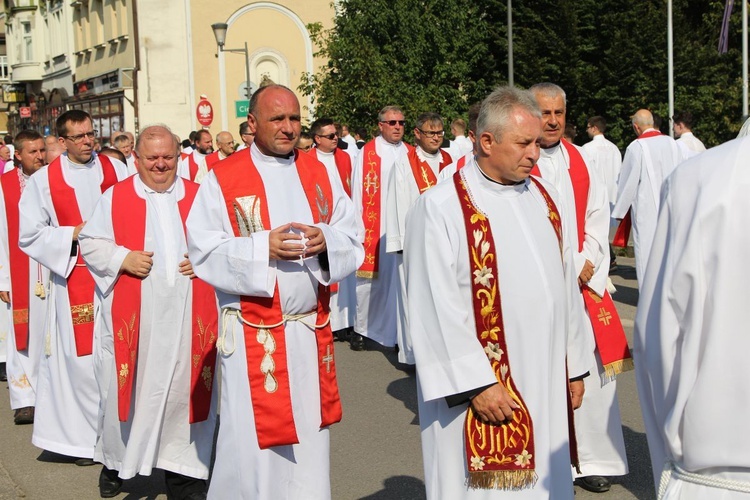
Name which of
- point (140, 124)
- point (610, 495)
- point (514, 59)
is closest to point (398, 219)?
point (610, 495)

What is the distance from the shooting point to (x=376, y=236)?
34.3 feet

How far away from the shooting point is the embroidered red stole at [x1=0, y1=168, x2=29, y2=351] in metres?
8.42

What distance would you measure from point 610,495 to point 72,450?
3.44 metres

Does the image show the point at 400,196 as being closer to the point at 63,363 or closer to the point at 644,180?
the point at 644,180

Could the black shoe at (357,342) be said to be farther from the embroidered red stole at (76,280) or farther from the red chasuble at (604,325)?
the red chasuble at (604,325)

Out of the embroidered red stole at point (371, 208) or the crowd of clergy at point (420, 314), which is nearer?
the crowd of clergy at point (420, 314)

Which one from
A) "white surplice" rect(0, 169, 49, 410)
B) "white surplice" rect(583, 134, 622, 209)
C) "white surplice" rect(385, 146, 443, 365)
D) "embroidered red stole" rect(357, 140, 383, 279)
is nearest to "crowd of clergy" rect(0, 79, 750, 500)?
"white surplice" rect(0, 169, 49, 410)

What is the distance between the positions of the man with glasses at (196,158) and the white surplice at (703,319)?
1258cm

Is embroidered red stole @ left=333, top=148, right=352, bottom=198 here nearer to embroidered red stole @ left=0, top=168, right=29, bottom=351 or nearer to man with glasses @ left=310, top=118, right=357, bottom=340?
man with glasses @ left=310, top=118, right=357, bottom=340

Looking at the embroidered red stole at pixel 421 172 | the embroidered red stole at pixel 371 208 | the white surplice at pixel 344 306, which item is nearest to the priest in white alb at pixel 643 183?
the embroidered red stole at pixel 421 172

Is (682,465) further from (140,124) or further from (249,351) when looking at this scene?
(140,124)

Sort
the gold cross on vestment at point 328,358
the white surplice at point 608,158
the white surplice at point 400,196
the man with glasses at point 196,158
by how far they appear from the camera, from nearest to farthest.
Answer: the gold cross on vestment at point 328,358 < the white surplice at point 400,196 < the white surplice at point 608,158 < the man with glasses at point 196,158

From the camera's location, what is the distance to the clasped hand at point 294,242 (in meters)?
4.75

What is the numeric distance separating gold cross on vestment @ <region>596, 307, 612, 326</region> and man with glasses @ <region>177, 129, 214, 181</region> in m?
9.67
